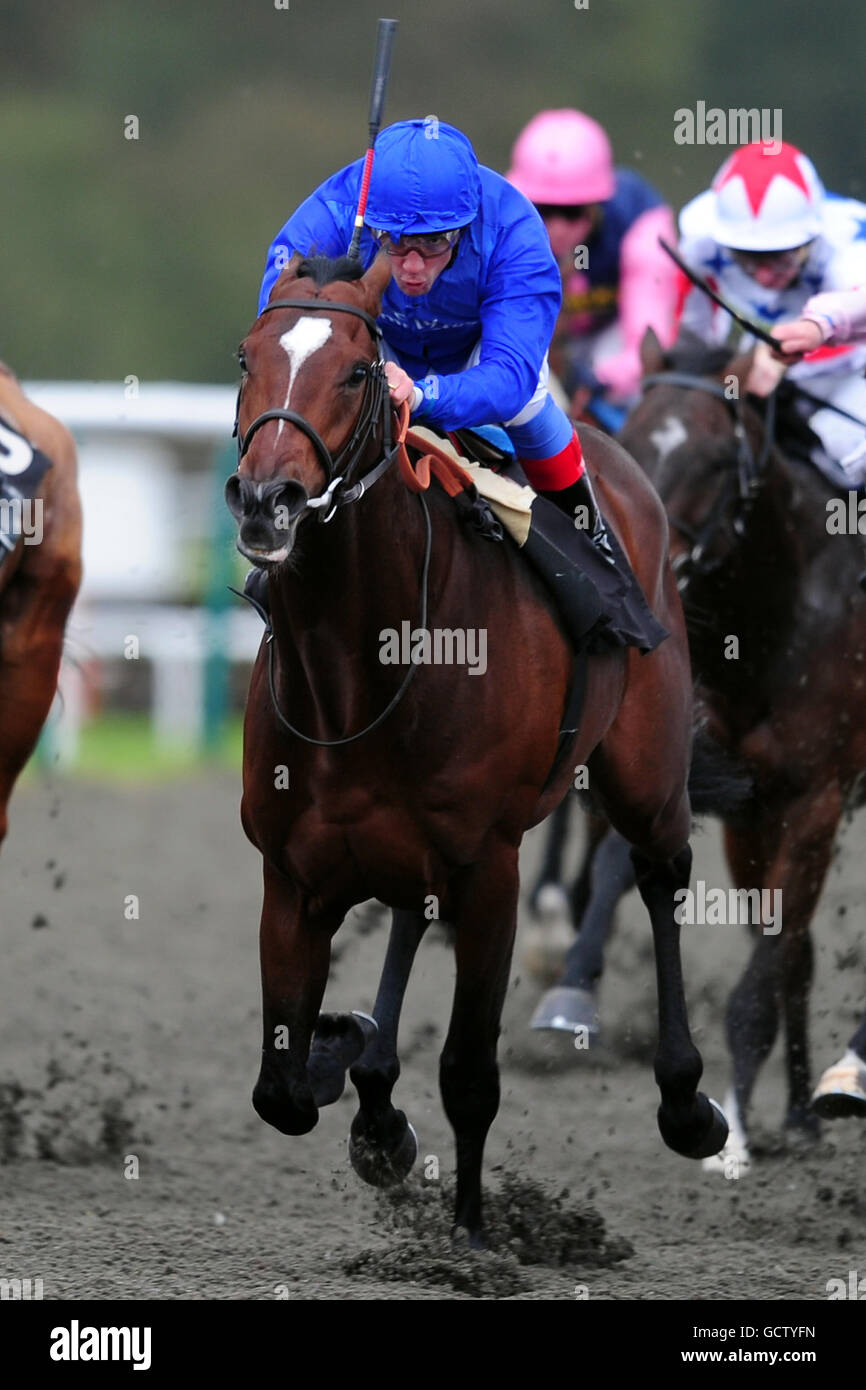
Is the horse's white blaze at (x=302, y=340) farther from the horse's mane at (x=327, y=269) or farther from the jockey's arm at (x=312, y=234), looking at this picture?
the jockey's arm at (x=312, y=234)

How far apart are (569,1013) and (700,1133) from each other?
34.7 inches

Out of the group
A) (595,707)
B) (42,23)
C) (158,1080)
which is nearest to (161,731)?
(158,1080)

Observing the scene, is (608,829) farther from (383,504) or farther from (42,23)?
(42,23)

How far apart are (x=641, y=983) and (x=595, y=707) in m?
2.69

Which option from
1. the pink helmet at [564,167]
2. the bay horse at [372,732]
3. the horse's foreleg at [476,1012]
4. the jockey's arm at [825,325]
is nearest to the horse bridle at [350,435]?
the bay horse at [372,732]

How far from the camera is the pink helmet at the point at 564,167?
7.57 meters

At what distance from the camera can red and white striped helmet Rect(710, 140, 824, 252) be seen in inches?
226

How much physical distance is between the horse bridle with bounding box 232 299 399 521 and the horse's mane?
0.29 ft

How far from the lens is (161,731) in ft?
40.1

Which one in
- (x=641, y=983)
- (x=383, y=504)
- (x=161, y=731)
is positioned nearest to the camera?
(x=383, y=504)

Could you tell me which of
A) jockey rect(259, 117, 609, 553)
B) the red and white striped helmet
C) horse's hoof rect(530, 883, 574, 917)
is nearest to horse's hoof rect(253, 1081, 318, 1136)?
jockey rect(259, 117, 609, 553)

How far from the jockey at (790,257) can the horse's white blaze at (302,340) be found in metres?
2.40

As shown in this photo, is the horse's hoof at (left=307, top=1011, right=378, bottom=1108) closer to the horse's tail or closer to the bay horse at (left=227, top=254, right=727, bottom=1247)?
the bay horse at (left=227, top=254, right=727, bottom=1247)

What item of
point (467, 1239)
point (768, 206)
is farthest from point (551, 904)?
point (467, 1239)
